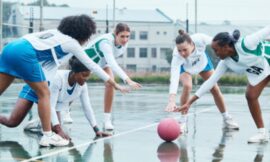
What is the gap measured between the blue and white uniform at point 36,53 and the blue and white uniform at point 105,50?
176 centimetres

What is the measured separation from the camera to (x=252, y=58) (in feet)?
31.9

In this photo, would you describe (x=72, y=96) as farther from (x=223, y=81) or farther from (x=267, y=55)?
(x=223, y=81)

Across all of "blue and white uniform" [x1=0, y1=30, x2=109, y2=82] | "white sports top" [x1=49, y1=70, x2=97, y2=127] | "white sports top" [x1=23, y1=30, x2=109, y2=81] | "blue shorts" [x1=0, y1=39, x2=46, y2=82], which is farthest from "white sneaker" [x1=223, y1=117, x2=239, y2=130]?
"blue shorts" [x1=0, y1=39, x2=46, y2=82]

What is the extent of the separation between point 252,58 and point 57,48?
107 inches

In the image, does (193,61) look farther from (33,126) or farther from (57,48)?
(57,48)

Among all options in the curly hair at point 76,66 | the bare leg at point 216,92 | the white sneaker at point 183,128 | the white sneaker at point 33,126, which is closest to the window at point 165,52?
the bare leg at point 216,92

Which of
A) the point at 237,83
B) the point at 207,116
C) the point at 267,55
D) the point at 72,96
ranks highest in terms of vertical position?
the point at 267,55

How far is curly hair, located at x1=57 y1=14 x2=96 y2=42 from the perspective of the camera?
29.9ft

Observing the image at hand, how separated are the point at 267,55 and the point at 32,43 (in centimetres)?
334

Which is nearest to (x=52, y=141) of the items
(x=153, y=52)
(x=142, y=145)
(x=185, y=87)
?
(x=142, y=145)

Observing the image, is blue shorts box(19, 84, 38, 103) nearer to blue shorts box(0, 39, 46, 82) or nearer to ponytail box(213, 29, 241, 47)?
blue shorts box(0, 39, 46, 82)

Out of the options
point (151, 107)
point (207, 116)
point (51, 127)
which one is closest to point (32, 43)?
point (51, 127)

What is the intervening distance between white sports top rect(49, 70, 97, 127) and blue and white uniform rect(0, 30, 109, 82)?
876mm

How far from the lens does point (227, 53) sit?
978cm
